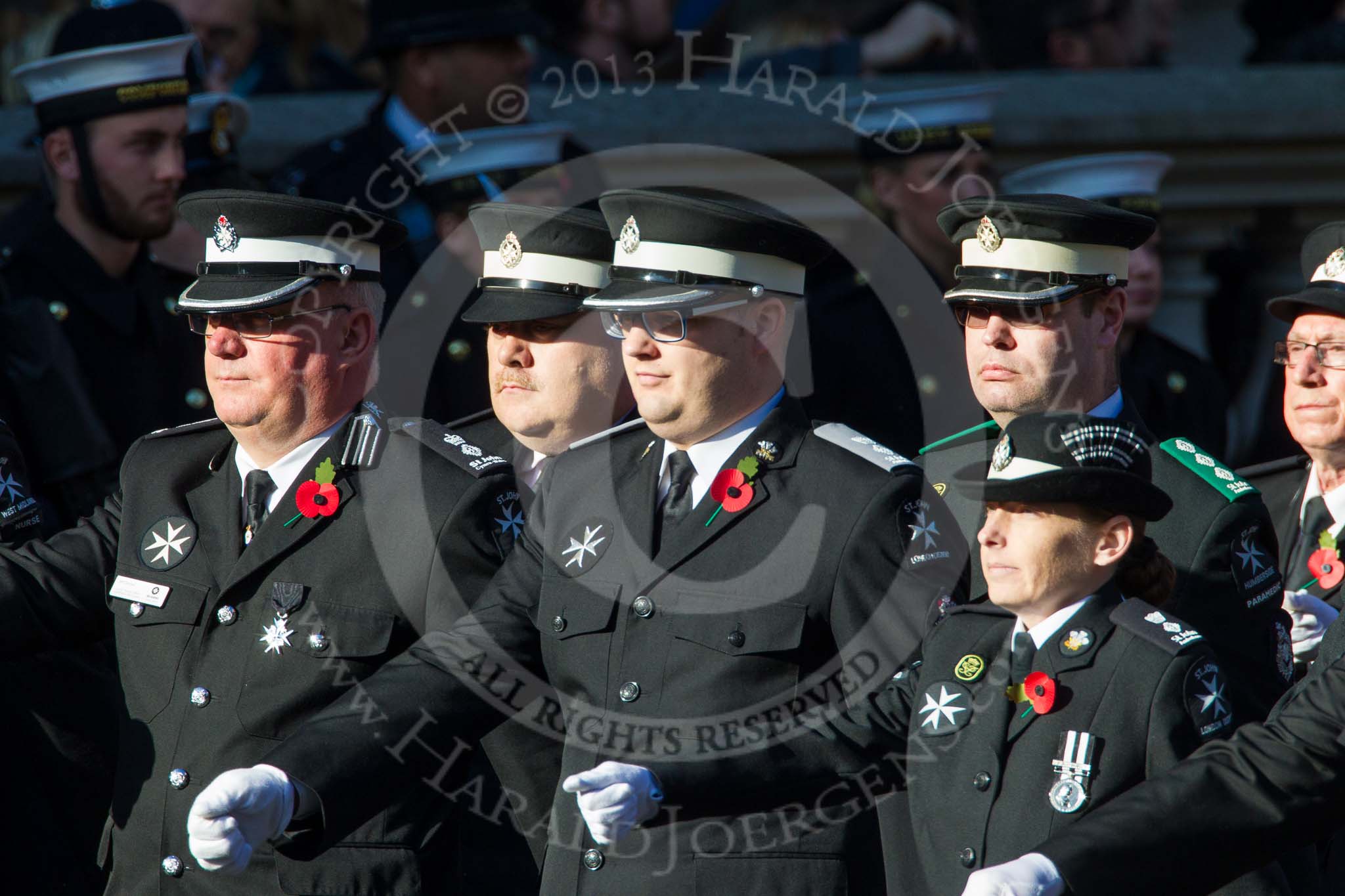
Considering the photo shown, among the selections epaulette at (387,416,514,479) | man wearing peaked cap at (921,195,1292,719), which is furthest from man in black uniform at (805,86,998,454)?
epaulette at (387,416,514,479)

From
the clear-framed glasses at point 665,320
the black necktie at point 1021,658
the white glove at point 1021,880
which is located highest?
the clear-framed glasses at point 665,320

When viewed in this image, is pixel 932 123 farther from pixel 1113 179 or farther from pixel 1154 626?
pixel 1154 626

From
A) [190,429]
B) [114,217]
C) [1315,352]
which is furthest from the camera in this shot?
[114,217]

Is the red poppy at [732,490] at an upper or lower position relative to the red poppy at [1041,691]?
upper

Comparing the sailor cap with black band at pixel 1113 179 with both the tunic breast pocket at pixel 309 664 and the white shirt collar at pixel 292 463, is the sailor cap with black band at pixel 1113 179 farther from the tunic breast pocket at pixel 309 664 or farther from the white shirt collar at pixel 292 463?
the tunic breast pocket at pixel 309 664

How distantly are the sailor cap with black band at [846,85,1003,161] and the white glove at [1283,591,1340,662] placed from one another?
2740mm

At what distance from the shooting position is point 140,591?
4.57 metres

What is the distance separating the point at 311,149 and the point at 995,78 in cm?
294

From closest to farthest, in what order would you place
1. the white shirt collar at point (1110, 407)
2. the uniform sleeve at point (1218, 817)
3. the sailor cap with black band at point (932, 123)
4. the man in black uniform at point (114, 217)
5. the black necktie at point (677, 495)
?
the uniform sleeve at point (1218, 817), the black necktie at point (677, 495), the white shirt collar at point (1110, 407), the man in black uniform at point (114, 217), the sailor cap with black band at point (932, 123)

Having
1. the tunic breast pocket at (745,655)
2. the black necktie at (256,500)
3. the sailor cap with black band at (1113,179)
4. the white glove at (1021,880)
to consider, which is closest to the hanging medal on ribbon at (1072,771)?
the white glove at (1021,880)

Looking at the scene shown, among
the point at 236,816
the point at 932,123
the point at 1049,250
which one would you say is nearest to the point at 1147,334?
the point at 932,123

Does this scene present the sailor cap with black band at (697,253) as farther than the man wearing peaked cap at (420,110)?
No

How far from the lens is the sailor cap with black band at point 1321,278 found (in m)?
5.09

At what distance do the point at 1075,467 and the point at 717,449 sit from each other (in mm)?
793
